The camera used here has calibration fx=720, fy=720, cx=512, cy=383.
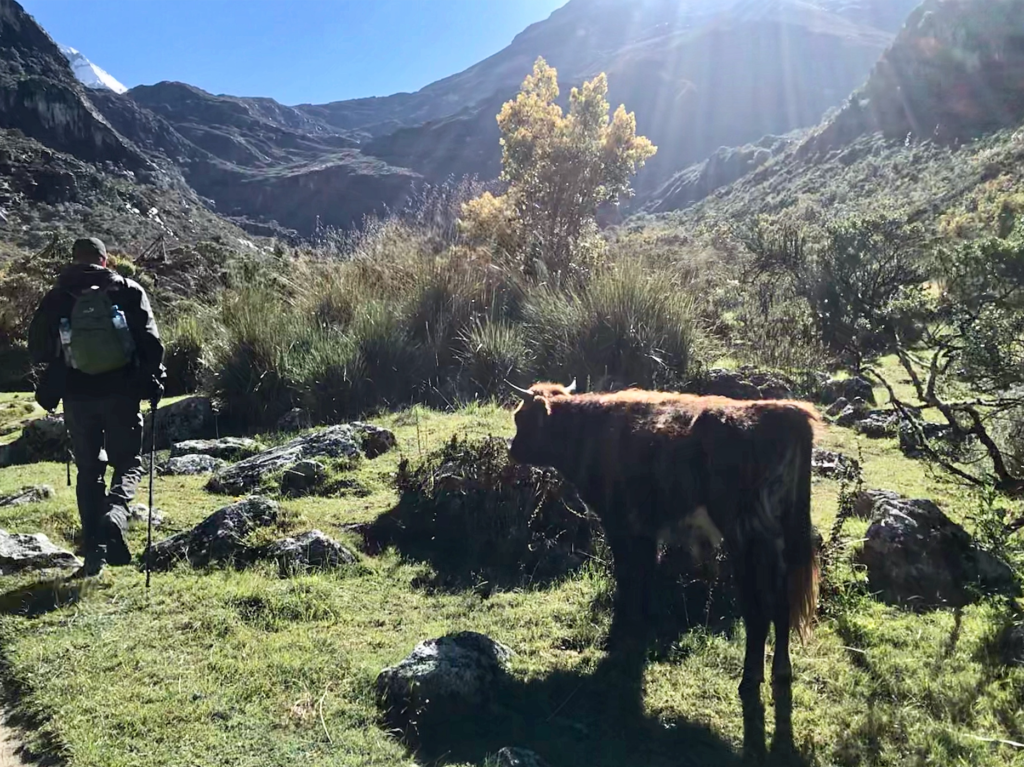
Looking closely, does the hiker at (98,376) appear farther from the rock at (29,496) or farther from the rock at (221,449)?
the rock at (221,449)

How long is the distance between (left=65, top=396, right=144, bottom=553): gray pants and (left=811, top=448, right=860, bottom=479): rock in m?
5.30

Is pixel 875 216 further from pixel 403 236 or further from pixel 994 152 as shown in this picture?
pixel 994 152

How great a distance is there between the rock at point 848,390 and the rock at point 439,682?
6883 mm

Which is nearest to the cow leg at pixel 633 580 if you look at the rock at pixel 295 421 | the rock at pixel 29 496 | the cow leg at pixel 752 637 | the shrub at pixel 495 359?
the cow leg at pixel 752 637

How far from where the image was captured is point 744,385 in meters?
8.30

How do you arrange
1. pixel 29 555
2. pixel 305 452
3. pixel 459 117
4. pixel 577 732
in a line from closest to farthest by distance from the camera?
pixel 577 732, pixel 29 555, pixel 305 452, pixel 459 117

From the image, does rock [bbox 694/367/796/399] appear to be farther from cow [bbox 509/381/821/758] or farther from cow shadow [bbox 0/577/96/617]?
cow shadow [bbox 0/577/96/617]

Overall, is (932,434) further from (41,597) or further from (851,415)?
(41,597)

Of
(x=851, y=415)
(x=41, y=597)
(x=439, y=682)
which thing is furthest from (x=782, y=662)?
(x=851, y=415)

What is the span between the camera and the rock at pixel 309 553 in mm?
4898

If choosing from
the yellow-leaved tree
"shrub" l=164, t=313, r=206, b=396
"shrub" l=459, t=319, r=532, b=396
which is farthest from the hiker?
the yellow-leaved tree

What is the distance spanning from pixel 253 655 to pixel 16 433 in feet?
25.3

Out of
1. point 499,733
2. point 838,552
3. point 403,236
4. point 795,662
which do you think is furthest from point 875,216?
point 499,733

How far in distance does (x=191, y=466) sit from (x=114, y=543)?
2442 millimetres
